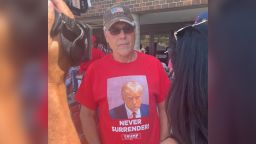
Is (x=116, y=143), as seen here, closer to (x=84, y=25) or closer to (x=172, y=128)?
(x=172, y=128)

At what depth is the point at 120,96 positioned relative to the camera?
1689mm

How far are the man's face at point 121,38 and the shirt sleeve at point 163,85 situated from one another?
16 cm

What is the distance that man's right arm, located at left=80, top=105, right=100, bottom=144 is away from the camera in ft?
5.68

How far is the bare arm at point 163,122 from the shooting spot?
68.2 inches

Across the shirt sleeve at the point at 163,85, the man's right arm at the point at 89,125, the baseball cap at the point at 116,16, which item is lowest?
the man's right arm at the point at 89,125

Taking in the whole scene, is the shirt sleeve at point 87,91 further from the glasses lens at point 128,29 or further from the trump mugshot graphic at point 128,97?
the glasses lens at point 128,29

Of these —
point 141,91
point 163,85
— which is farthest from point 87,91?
point 163,85

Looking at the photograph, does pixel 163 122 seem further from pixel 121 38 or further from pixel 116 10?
pixel 116 10

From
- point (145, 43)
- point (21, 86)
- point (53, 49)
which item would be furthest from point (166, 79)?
point (21, 86)

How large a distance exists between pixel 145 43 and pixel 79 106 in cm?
42

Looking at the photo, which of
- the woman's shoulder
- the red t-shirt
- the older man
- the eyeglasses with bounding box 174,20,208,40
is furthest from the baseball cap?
the woman's shoulder

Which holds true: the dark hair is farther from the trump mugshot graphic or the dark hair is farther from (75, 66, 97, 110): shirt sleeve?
(75, 66, 97, 110): shirt sleeve

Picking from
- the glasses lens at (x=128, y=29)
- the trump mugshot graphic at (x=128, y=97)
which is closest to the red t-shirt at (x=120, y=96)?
the trump mugshot graphic at (x=128, y=97)

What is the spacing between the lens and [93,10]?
173 centimetres
